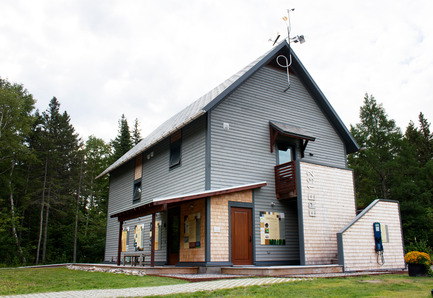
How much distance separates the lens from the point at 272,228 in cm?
1367

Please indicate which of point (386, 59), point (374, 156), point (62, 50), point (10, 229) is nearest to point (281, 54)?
point (386, 59)

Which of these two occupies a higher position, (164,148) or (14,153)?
(14,153)

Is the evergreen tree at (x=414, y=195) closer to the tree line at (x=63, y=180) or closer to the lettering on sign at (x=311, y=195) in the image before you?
the tree line at (x=63, y=180)

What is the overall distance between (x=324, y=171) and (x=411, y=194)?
1986 centimetres

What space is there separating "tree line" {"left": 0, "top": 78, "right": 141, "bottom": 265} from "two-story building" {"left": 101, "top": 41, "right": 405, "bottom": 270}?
16247 mm

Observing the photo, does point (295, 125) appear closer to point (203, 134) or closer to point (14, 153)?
point (203, 134)

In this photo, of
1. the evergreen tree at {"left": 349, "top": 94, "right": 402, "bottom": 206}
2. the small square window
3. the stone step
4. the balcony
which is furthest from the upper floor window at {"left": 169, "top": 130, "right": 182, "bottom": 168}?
the evergreen tree at {"left": 349, "top": 94, "right": 402, "bottom": 206}

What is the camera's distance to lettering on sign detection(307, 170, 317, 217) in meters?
13.1

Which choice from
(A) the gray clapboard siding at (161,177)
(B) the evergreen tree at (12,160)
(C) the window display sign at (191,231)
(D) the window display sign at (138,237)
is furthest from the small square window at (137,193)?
(B) the evergreen tree at (12,160)

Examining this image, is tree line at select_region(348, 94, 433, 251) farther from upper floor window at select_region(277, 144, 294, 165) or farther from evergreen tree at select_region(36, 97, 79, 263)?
evergreen tree at select_region(36, 97, 79, 263)

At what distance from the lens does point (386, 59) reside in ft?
53.2

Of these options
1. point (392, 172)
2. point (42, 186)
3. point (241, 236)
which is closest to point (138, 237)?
point (241, 236)

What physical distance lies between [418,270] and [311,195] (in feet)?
13.6

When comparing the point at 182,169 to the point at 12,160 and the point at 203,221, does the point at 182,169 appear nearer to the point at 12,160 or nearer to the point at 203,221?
the point at 203,221
